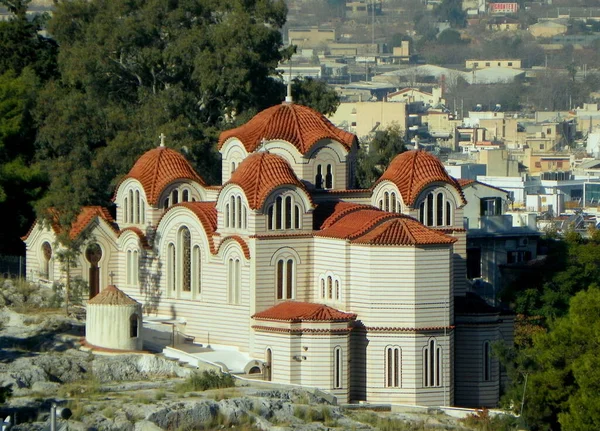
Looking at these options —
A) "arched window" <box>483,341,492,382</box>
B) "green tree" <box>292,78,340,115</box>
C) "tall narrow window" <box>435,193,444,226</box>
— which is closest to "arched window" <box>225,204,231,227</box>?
"tall narrow window" <box>435,193,444,226</box>

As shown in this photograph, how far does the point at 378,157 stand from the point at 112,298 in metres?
21.1

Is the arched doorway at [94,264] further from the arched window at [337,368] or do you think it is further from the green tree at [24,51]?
the green tree at [24,51]

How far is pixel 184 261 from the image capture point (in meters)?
68.0

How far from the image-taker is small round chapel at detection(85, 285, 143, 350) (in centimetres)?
6425

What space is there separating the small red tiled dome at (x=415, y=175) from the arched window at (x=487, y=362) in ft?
14.2

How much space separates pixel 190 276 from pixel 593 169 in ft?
340

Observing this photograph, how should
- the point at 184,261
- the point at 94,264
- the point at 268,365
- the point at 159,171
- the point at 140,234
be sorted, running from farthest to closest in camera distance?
the point at 94,264, the point at 159,171, the point at 140,234, the point at 184,261, the point at 268,365

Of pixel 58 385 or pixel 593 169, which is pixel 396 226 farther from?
pixel 593 169

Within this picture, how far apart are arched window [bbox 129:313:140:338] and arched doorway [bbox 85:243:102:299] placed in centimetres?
677

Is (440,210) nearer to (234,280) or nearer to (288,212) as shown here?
(288,212)

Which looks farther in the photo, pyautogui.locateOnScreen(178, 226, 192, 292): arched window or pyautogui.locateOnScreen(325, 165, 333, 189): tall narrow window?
pyautogui.locateOnScreen(325, 165, 333, 189): tall narrow window

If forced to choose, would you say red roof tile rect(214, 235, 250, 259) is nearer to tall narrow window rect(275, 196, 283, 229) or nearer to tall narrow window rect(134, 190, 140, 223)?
tall narrow window rect(275, 196, 283, 229)

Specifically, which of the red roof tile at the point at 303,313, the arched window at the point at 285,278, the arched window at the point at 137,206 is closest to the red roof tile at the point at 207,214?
the arched window at the point at 137,206

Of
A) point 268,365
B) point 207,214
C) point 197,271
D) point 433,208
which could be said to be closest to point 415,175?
point 433,208
